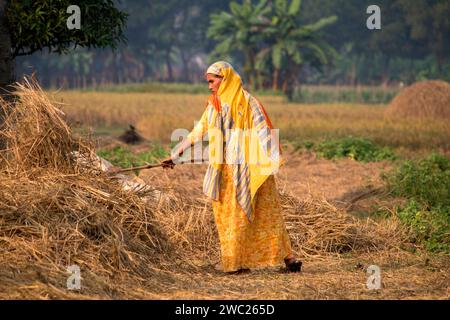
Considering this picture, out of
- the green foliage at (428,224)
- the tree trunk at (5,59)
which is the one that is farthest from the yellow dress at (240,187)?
the tree trunk at (5,59)

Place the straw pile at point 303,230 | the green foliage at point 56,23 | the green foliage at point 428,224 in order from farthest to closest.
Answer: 1. the green foliage at point 56,23
2. the green foliage at point 428,224
3. the straw pile at point 303,230

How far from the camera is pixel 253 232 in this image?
686 centimetres

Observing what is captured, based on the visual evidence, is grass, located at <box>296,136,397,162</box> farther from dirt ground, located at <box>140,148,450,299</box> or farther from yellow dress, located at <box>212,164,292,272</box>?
yellow dress, located at <box>212,164,292,272</box>

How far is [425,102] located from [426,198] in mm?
11303

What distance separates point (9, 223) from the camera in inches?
251

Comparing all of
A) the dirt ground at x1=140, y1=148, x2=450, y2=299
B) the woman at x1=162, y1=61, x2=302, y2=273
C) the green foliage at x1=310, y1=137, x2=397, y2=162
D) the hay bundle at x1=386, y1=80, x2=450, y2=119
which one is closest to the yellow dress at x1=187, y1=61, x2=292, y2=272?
the woman at x1=162, y1=61, x2=302, y2=273

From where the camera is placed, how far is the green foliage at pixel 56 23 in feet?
32.7

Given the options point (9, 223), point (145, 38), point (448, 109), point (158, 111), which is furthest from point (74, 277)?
point (145, 38)

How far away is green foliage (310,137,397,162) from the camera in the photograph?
14234 mm

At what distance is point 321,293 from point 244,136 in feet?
4.35

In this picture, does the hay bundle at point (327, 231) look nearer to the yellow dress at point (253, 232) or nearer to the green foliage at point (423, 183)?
the yellow dress at point (253, 232)

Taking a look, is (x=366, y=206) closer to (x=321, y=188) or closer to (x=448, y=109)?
(x=321, y=188)

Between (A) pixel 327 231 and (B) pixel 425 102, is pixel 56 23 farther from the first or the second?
(B) pixel 425 102

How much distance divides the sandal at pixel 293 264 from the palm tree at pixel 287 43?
31005 mm
